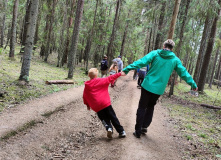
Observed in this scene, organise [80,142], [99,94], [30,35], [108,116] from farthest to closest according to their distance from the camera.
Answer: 1. [30,35]
2. [80,142]
3. [108,116]
4. [99,94]

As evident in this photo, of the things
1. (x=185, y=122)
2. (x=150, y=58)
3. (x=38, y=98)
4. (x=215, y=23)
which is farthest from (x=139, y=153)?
(x=215, y=23)

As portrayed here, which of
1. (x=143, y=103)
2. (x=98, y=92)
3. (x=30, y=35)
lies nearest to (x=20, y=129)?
(x=98, y=92)

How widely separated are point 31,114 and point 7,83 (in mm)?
3615

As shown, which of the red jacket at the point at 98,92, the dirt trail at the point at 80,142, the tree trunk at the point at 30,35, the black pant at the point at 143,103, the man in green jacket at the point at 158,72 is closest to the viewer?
the dirt trail at the point at 80,142

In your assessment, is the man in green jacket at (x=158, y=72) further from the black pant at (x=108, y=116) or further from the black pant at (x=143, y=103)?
the black pant at (x=108, y=116)

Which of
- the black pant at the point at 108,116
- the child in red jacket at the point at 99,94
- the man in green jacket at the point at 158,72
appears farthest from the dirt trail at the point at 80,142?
the man in green jacket at the point at 158,72

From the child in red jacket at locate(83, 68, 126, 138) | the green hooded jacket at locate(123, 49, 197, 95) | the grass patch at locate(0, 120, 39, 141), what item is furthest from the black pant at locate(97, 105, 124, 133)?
the grass patch at locate(0, 120, 39, 141)

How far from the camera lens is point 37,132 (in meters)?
4.84

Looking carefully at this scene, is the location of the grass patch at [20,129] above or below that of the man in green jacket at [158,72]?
below

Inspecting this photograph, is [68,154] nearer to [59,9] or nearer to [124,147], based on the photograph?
[124,147]

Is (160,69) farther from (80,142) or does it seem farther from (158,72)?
(80,142)

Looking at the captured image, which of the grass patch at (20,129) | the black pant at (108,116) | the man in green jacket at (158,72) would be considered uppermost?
the man in green jacket at (158,72)

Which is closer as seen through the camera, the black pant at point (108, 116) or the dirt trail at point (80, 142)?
the dirt trail at point (80, 142)

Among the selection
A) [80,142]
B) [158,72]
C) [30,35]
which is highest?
[30,35]
